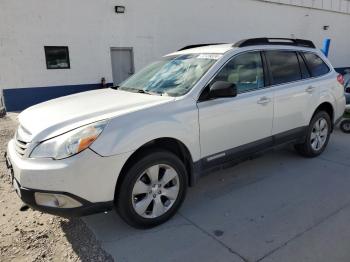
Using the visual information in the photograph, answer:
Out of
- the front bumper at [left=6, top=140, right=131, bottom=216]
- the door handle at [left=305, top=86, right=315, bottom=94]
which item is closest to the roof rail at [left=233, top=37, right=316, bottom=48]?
the door handle at [left=305, top=86, right=315, bottom=94]

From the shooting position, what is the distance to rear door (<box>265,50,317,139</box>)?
13.4 ft

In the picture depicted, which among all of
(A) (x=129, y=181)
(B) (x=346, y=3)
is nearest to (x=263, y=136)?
(A) (x=129, y=181)

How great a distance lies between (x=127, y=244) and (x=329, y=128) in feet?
12.5

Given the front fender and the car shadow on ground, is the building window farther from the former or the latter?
the front fender

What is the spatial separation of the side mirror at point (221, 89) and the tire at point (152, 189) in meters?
0.77

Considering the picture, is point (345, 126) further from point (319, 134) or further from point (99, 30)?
point (99, 30)

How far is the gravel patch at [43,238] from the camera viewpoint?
2.78m

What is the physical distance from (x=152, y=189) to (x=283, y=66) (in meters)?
2.54

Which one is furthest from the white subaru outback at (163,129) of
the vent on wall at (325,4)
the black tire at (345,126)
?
the vent on wall at (325,4)

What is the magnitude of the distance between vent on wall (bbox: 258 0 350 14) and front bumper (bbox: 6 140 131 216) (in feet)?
47.5

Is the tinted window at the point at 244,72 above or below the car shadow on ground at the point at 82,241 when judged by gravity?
above

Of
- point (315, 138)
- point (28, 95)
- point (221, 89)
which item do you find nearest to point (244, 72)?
point (221, 89)

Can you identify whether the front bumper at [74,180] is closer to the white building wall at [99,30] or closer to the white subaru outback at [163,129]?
the white subaru outback at [163,129]

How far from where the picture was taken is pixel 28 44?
30.6 feet
